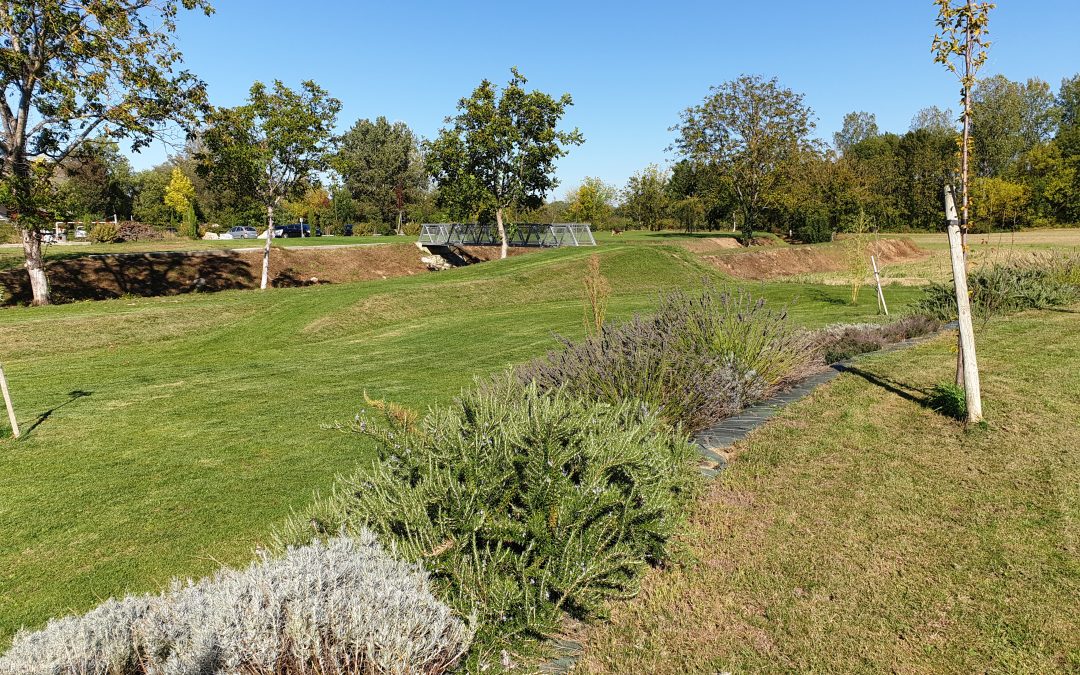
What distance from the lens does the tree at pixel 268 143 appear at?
1024 inches

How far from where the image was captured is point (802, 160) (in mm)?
42438

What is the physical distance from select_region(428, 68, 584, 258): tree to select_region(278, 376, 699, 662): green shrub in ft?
111

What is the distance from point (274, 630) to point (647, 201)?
75455mm

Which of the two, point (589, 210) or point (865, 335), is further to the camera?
point (589, 210)

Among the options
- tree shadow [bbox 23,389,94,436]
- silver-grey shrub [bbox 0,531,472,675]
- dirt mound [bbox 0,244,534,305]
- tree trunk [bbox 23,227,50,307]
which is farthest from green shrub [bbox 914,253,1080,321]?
dirt mound [bbox 0,244,534,305]

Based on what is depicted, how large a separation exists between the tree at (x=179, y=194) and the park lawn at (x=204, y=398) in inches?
1973

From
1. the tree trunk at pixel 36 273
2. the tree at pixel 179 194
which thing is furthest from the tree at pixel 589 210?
the tree trunk at pixel 36 273

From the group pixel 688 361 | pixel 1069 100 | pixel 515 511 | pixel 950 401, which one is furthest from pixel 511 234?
pixel 1069 100

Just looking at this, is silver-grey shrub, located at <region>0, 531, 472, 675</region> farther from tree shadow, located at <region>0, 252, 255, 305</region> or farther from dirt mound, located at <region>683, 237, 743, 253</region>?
dirt mound, located at <region>683, 237, 743, 253</region>

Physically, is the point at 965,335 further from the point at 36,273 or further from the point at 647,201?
the point at 647,201

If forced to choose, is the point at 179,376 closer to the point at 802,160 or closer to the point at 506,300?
the point at 506,300

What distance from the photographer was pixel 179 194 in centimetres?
6662

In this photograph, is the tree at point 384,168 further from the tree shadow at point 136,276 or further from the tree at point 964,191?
the tree at point 964,191

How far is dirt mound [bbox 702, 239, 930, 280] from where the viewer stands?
32.9m
